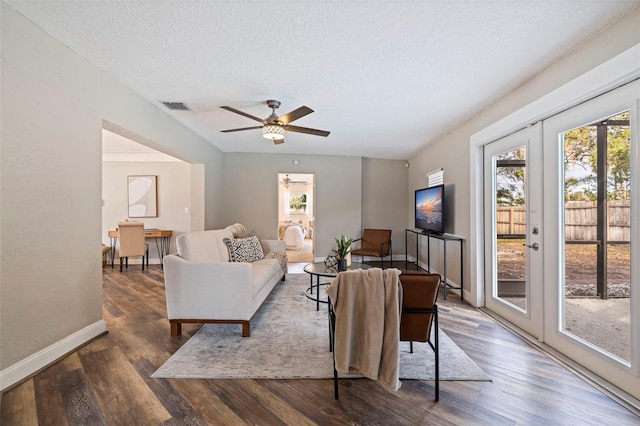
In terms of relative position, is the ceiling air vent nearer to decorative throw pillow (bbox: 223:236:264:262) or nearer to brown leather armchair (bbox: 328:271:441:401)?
decorative throw pillow (bbox: 223:236:264:262)

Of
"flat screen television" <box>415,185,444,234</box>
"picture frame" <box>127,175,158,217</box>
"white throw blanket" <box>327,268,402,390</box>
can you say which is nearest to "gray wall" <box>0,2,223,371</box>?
"white throw blanket" <box>327,268,402,390</box>

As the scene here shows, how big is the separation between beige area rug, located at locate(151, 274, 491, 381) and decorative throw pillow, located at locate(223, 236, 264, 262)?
92 cm

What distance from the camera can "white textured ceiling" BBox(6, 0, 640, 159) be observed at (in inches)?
68.0

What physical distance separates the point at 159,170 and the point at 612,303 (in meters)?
7.05

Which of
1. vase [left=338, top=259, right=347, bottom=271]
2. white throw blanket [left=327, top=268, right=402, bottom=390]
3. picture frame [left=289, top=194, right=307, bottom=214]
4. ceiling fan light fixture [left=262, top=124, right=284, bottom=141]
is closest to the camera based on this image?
white throw blanket [left=327, top=268, right=402, bottom=390]

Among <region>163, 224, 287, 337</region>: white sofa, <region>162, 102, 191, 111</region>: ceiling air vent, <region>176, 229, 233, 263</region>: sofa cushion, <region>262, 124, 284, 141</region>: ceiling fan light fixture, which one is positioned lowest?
<region>163, 224, 287, 337</region>: white sofa

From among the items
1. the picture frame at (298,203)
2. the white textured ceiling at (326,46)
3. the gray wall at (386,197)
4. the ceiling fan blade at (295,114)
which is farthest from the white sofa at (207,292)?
the picture frame at (298,203)

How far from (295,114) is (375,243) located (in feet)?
12.1

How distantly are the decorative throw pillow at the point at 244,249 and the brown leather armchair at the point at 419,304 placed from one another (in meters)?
2.47

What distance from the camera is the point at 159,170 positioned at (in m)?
5.81

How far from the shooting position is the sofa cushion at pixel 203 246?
2.75m

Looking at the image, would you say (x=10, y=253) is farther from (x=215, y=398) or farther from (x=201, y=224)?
(x=201, y=224)

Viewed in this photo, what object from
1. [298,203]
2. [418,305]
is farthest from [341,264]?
[298,203]

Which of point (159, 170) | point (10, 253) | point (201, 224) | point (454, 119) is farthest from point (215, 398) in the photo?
point (159, 170)
